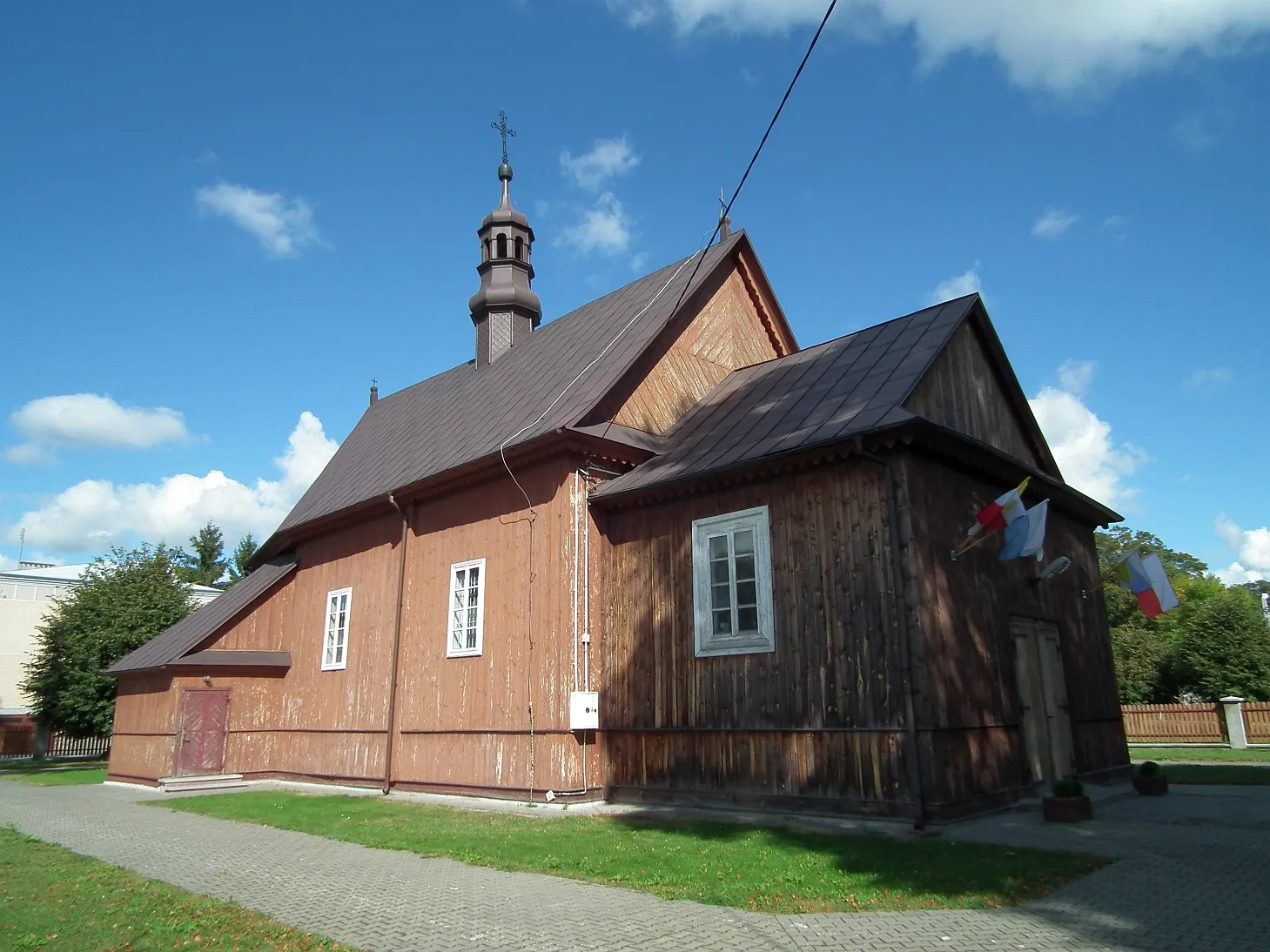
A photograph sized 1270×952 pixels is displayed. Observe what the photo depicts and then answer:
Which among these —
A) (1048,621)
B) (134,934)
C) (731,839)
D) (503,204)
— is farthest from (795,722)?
(503,204)

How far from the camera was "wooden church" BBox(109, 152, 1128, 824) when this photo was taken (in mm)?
10766

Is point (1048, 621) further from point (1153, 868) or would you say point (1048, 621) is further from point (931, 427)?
point (1153, 868)

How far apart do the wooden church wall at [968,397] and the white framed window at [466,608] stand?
7585mm

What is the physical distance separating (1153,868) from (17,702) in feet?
191

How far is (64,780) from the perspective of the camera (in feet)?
76.2

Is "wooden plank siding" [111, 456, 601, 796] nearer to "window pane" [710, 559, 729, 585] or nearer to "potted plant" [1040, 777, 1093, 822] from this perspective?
"window pane" [710, 559, 729, 585]

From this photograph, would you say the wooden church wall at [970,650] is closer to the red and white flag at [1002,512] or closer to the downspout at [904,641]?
the downspout at [904,641]

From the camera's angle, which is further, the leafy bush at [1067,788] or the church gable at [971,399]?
the church gable at [971,399]

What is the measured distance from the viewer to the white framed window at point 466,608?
15016 mm

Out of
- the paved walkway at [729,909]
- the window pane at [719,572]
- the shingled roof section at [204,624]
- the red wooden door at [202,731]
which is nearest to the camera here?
the paved walkway at [729,909]

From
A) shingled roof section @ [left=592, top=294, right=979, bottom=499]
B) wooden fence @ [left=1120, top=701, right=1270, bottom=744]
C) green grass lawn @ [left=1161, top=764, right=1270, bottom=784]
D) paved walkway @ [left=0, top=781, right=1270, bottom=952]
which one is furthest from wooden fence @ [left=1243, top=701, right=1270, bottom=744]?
shingled roof section @ [left=592, top=294, right=979, bottom=499]

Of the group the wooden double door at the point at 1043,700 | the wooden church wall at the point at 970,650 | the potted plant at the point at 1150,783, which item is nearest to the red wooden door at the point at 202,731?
the wooden church wall at the point at 970,650

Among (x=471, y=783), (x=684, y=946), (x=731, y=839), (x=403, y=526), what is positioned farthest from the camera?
(x=403, y=526)

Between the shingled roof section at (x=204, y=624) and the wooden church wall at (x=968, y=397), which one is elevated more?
the wooden church wall at (x=968, y=397)
